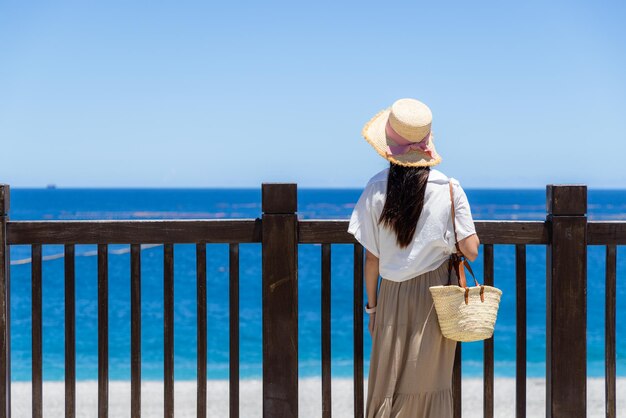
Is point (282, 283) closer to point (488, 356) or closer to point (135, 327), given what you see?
point (135, 327)

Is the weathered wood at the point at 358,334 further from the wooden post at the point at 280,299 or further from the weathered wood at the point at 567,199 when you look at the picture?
the weathered wood at the point at 567,199

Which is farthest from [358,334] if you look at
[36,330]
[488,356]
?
[36,330]

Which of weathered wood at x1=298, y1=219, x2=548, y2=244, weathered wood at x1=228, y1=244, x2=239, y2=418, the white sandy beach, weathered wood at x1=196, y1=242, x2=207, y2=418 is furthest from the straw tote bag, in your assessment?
the white sandy beach

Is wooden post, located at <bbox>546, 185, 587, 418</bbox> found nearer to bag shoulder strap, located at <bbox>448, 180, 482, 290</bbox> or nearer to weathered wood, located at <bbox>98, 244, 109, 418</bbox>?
bag shoulder strap, located at <bbox>448, 180, 482, 290</bbox>

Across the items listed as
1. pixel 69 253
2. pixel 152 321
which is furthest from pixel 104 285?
pixel 152 321

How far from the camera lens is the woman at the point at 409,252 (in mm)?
2729

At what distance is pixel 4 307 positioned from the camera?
10.6 ft

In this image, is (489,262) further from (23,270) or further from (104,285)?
(23,270)

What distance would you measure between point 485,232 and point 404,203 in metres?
0.65

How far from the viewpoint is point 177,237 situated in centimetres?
317

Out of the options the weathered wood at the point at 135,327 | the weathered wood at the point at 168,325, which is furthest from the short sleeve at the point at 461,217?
the weathered wood at the point at 135,327

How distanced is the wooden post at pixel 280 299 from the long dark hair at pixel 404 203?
21.4 inches

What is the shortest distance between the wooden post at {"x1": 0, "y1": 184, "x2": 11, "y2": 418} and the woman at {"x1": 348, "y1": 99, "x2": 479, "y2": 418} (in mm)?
1671

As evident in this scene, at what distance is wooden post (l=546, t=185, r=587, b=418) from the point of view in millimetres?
3172
